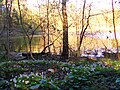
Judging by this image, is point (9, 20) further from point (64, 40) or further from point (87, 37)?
point (87, 37)

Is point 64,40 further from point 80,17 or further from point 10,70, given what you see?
point 10,70

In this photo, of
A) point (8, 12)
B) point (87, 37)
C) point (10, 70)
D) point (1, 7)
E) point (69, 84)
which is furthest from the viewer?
point (1, 7)

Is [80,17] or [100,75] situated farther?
[80,17]

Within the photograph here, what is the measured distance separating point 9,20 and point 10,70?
25.3ft

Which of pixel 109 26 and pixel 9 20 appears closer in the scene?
pixel 9 20

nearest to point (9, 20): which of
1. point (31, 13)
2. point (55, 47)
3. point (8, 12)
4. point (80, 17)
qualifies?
point (8, 12)

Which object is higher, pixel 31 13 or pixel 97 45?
pixel 31 13

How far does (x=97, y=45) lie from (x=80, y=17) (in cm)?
252

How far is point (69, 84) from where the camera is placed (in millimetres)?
4281

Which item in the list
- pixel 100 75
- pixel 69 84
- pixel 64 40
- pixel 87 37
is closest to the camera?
pixel 69 84

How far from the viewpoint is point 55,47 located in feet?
49.2

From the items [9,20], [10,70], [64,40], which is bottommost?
[10,70]

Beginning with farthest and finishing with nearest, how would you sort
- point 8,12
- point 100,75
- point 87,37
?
point 87,37
point 8,12
point 100,75

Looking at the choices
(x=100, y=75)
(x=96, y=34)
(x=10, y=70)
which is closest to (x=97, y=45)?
(x=96, y=34)
